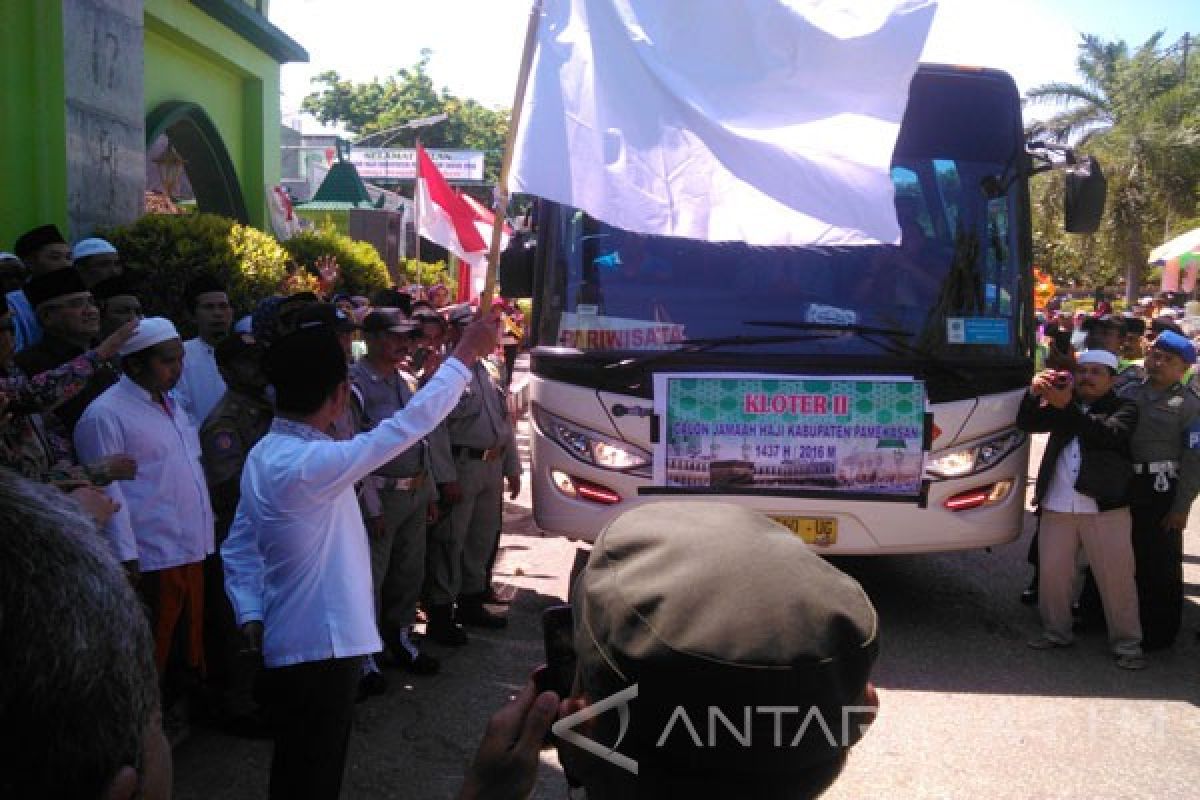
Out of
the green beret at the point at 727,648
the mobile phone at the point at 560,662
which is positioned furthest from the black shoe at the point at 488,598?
the green beret at the point at 727,648

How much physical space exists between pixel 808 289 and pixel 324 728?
11.8 feet

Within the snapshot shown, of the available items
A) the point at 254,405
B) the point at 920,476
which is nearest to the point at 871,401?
the point at 920,476

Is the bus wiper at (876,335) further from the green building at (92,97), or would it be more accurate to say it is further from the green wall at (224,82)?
the green wall at (224,82)

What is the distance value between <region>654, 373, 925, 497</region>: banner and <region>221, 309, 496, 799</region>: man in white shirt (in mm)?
2526

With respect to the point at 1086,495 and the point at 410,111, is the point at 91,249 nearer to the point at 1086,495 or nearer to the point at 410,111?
the point at 1086,495

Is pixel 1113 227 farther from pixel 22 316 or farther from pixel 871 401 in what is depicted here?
pixel 22 316

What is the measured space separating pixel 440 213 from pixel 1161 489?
24.1 ft

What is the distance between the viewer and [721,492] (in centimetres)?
564

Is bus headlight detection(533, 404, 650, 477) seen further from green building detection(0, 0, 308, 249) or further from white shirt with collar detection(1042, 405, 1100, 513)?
green building detection(0, 0, 308, 249)

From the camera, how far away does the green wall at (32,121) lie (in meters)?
6.48

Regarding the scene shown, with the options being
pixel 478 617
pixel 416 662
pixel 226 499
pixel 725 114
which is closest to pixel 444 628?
pixel 478 617

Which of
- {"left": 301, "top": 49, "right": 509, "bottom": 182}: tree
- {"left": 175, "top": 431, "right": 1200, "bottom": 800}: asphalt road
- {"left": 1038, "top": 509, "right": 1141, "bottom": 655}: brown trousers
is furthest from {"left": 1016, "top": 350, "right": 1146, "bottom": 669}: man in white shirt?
{"left": 301, "top": 49, "right": 509, "bottom": 182}: tree

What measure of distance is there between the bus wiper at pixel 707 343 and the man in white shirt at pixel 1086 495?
1.32 metres

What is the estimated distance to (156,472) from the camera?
13.7ft
